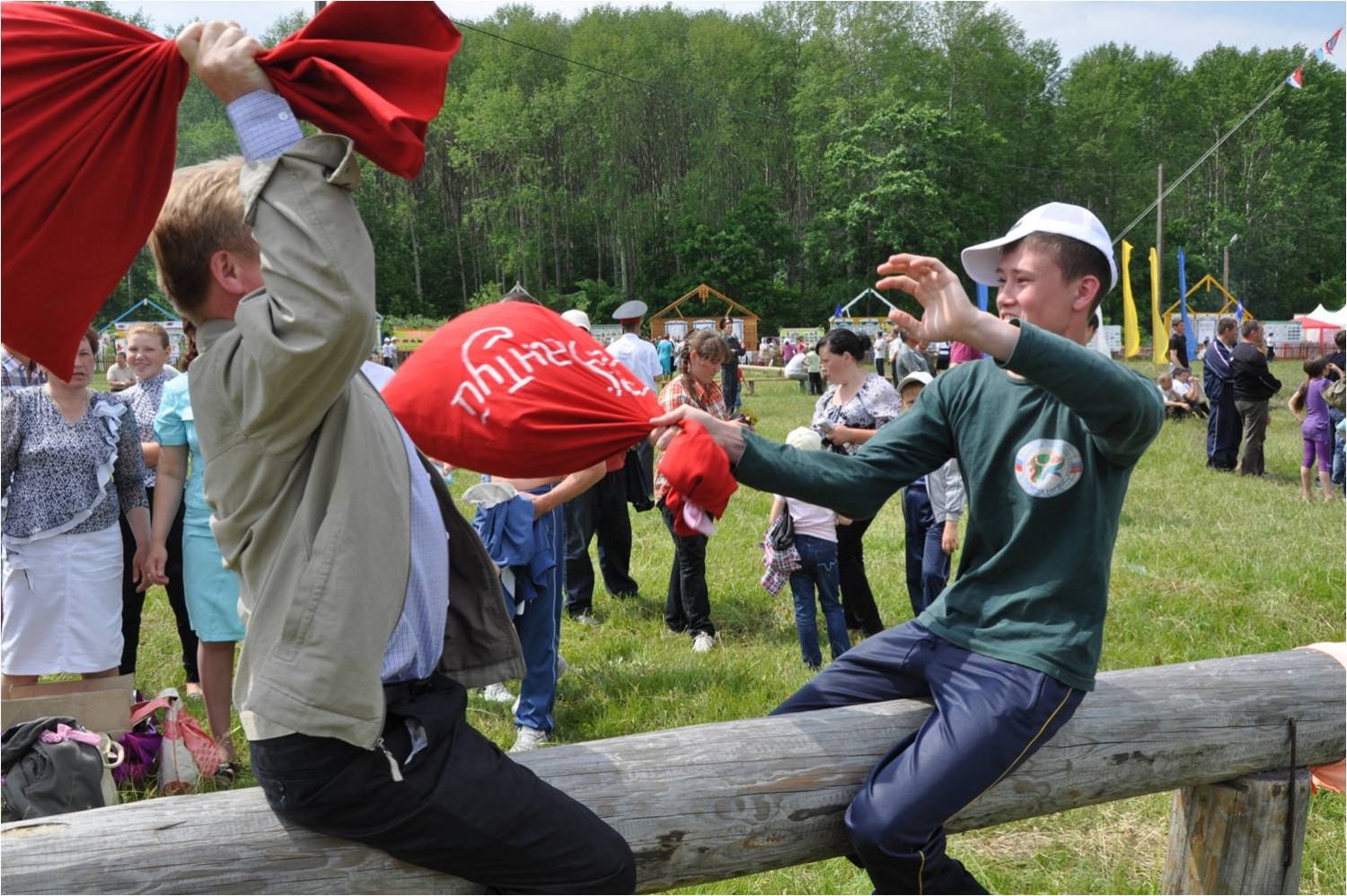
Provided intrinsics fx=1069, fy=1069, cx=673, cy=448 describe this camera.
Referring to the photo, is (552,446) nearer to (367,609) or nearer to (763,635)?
(367,609)

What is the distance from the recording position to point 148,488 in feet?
20.1

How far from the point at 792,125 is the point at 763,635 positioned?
60.4 m

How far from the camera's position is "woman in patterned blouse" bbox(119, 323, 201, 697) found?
5926mm

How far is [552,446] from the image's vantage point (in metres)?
2.44

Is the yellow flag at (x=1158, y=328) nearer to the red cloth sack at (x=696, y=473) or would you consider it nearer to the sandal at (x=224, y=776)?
the sandal at (x=224, y=776)

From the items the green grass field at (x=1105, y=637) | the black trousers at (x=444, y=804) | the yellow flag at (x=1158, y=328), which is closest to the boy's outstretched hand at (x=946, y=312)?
the black trousers at (x=444, y=804)

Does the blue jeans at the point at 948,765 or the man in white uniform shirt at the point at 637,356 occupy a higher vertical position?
the man in white uniform shirt at the point at 637,356

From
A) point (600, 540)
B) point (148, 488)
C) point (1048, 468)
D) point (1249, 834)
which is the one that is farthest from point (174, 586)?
point (1249, 834)

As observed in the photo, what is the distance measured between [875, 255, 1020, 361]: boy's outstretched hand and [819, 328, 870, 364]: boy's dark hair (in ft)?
13.5

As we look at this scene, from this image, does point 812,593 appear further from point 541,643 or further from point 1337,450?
point 1337,450

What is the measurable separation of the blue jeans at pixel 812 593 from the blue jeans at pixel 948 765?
337 centimetres

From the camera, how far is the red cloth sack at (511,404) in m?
2.43

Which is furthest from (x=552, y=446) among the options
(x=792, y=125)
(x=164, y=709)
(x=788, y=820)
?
(x=792, y=125)

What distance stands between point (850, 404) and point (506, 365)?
4.39 metres
